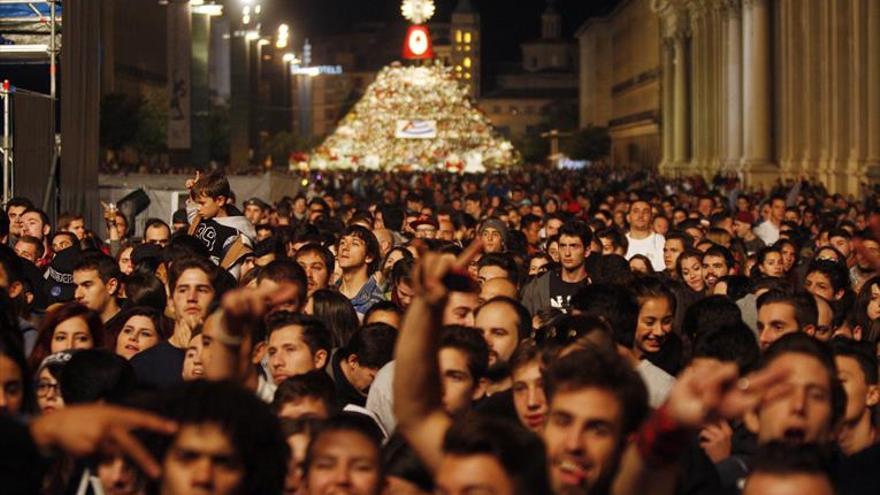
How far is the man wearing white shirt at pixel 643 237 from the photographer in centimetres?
1848

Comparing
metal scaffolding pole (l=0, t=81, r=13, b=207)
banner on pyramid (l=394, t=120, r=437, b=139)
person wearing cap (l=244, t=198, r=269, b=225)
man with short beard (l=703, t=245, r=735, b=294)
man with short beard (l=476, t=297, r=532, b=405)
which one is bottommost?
man with short beard (l=476, t=297, r=532, b=405)

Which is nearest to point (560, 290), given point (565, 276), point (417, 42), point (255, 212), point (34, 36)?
point (565, 276)

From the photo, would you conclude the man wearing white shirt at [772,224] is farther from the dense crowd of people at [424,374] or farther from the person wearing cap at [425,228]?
the dense crowd of people at [424,374]

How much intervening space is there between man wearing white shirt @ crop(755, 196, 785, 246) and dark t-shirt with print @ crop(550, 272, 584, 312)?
9518 millimetres

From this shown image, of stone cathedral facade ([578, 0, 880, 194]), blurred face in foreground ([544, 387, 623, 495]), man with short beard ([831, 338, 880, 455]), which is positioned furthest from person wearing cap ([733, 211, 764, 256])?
stone cathedral facade ([578, 0, 880, 194])

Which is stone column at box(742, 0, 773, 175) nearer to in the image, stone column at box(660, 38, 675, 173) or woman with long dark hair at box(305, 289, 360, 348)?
stone column at box(660, 38, 675, 173)

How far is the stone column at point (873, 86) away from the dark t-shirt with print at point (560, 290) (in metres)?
27.3

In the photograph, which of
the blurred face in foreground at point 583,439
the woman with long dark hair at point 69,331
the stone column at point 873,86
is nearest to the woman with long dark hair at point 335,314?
the woman with long dark hair at point 69,331

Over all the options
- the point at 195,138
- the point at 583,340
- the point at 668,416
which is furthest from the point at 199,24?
the point at 668,416

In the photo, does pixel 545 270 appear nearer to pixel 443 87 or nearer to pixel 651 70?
pixel 443 87

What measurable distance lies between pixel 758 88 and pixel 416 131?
31.4 meters

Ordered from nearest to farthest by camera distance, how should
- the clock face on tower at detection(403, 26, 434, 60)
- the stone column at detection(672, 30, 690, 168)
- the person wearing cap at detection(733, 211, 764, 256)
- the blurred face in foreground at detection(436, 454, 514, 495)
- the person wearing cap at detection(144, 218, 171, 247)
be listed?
the blurred face in foreground at detection(436, 454, 514, 495), the person wearing cap at detection(144, 218, 171, 247), the person wearing cap at detection(733, 211, 764, 256), the stone column at detection(672, 30, 690, 168), the clock face on tower at detection(403, 26, 434, 60)

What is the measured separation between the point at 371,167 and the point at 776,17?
35.0 m

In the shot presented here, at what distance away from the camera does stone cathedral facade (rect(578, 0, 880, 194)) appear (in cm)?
4325
